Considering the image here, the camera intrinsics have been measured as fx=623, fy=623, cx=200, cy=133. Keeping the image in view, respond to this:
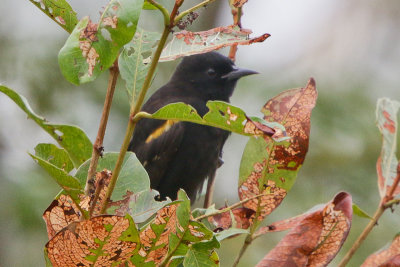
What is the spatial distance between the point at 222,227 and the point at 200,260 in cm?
32

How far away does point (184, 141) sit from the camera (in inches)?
143

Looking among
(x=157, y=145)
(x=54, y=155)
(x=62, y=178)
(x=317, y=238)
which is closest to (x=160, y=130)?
(x=157, y=145)

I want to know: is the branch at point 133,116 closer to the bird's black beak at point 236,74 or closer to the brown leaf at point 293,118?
the brown leaf at point 293,118

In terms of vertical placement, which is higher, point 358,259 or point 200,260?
point 200,260

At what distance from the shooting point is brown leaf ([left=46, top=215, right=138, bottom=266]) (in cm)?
101

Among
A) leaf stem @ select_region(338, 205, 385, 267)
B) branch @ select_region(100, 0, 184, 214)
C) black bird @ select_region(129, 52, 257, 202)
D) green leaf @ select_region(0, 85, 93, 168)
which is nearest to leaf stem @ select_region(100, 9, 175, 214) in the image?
branch @ select_region(100, 0, 184, 214)

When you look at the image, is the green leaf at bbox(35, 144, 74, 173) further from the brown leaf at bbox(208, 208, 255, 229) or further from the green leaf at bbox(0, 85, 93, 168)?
the brown leaf at bbox(208, 208, 255, 229)

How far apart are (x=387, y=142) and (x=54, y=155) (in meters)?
0.80

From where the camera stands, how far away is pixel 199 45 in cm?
121

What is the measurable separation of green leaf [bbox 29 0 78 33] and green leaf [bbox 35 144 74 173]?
320mm

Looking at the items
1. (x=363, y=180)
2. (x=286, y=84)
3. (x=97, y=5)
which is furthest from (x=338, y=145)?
(x=97, y=5)

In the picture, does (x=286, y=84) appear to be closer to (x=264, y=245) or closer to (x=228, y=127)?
(x=264, y=245)

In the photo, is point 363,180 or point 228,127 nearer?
point 228,127

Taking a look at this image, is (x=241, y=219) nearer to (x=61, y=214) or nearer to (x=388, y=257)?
(x=388, y=257)
